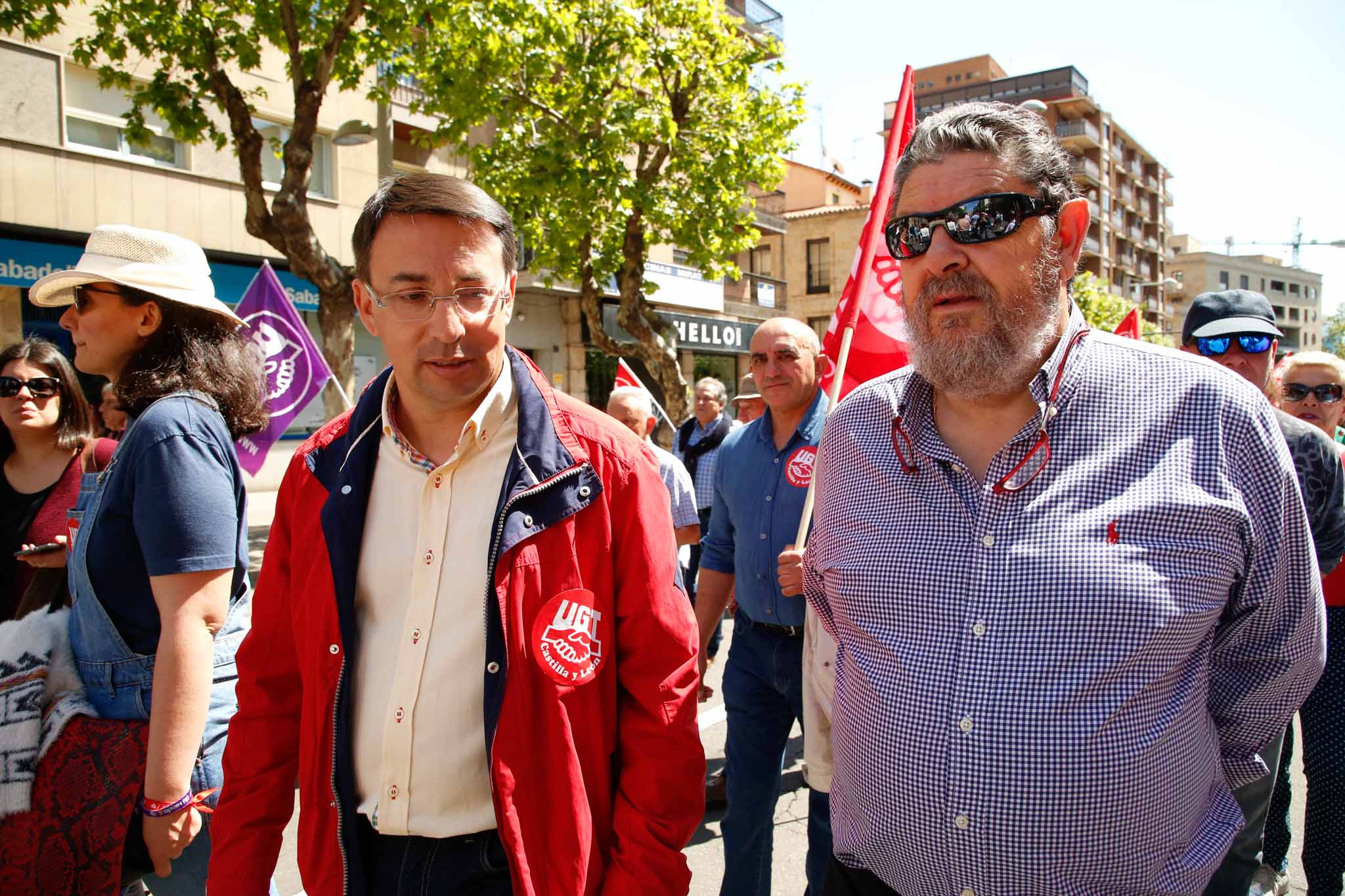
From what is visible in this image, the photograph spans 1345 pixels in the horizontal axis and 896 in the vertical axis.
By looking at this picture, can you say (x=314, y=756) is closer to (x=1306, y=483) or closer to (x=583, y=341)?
(x=1306, y=483)

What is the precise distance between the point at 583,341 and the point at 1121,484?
20.9 metres

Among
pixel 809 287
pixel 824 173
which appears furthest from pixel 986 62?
pixel 809 287

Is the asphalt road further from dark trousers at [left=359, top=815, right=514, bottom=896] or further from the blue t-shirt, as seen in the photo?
the blue t-shirt

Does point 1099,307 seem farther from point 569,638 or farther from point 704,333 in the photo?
point 569,638

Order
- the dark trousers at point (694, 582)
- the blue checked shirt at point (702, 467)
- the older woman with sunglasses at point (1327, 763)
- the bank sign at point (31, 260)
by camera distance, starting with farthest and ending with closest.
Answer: the bank sign at point (31, 260)
the blue checked shirt at point (702, 467)
the dark trousers at point (694, 582)
the older woman with sunglasses at point (1327, 763)

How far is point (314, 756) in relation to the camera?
1894 mm

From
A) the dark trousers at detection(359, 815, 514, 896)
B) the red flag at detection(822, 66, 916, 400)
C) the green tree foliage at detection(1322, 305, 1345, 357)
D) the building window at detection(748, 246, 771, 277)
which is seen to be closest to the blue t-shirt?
the dark trousers at detection(359, 815, 514, 896)

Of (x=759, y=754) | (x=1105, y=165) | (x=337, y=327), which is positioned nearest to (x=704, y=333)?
(x=337, y=327)

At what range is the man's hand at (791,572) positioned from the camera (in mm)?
3020

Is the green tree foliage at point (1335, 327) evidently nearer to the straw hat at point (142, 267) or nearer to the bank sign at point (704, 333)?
the bank sign at point (704, 333)

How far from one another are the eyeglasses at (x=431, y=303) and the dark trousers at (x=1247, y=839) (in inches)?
81.3

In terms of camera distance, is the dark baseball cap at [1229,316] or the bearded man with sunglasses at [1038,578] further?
the dark baseball cap at [1229,316]

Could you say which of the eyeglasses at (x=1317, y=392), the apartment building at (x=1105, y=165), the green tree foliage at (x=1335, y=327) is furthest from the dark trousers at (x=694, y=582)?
the green tree foliage at (x=1335, y=327)

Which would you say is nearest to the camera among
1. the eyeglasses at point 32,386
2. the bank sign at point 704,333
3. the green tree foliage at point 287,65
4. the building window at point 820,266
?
the eyeglasses at point 32,386
